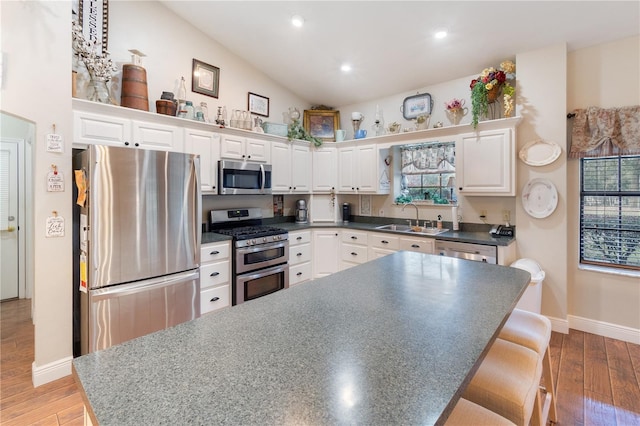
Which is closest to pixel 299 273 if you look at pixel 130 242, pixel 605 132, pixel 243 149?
pixel 243 149

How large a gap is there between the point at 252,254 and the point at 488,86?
124 inches

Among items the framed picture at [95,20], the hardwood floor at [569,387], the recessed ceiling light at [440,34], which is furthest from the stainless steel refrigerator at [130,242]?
the recessed ceiling light at [440,34]

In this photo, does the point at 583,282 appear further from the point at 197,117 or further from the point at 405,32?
the point at 197,117

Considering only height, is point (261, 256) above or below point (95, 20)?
below

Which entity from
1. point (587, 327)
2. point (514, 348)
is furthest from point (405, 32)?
point (587, 327)

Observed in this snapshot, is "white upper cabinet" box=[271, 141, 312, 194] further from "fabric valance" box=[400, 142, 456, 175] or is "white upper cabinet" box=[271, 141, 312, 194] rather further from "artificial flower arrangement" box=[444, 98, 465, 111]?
"artificial flower arrangement" box=[444, 98, 465, 111]

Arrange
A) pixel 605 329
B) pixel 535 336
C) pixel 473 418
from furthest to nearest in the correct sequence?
pixel 605 329 < pixel 535 336 < pixel 473 418

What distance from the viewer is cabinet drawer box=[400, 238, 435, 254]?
11.3ft

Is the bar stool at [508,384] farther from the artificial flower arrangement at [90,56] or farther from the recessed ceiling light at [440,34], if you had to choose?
the artificial flower arrangement at [90,56]

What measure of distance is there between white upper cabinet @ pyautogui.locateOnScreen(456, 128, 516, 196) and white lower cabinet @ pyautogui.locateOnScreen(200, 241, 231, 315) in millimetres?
2798

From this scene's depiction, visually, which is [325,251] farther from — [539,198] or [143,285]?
[539,198]

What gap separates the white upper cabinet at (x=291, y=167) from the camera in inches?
163

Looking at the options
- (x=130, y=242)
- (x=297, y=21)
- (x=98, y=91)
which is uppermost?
(x=297, y=21)

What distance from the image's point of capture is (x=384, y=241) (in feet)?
12.7
